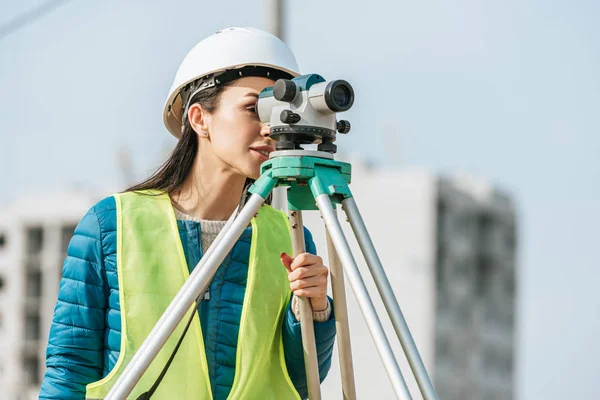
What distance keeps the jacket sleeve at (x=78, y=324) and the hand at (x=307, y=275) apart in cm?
53

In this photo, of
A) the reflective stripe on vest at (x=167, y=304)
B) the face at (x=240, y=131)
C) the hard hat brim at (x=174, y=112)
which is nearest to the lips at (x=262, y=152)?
the face at (x=240, y=131)

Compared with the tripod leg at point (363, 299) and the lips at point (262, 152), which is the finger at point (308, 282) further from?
the lips at point (262, 152)

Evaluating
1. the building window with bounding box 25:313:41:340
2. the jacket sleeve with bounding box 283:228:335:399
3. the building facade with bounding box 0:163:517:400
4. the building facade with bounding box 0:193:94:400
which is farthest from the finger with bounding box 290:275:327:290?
the building window with bounding box 25:313:41:340

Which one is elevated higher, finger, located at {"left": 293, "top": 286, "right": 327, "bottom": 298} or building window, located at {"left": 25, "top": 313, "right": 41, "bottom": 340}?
building window, located at {"left": 25, "top": 313, "right": 41, "bottom": 340}

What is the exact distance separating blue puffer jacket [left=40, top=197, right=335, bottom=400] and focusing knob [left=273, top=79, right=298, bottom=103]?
22.5 inches

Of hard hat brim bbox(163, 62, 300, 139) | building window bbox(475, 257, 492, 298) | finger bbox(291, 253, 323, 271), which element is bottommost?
finger bbox(291, 253, 323, 271)

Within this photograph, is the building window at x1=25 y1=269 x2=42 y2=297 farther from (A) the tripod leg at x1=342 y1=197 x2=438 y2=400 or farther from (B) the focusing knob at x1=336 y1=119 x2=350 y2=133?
(A) the tripod leg at x1=342 y1=197 x2=438 y2=400

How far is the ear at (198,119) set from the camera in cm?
303

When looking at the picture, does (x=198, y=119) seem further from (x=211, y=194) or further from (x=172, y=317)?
(x=172, y=317)

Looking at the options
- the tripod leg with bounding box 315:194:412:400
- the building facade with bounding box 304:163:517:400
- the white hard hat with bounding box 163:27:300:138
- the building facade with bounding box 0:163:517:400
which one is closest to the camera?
the tripod leg with bounding box 315:194:412:400

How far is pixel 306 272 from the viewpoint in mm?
2639

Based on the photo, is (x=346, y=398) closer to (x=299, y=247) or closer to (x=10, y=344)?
(x=299, y=247)

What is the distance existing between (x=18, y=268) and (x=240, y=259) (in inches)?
2441

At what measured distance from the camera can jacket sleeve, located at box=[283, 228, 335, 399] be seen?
112 inches
